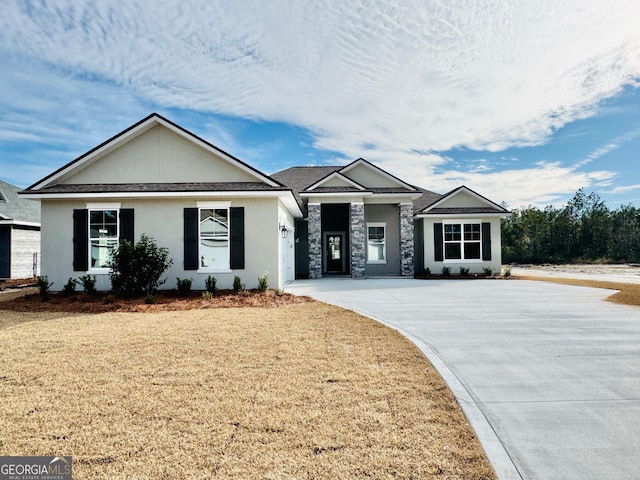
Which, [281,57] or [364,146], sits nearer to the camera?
[281,57]

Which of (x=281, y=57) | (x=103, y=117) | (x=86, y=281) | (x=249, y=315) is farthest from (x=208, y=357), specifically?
(x=103, y=117)

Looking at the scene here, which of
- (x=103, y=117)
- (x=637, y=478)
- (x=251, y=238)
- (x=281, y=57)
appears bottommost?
(x=637, y=478)

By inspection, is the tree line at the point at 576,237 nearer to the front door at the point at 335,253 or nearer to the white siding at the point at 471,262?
the white siding at the point at 471,262

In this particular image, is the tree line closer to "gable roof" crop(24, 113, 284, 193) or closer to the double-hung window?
"gable roof" crop(24, 113, 284, 193)

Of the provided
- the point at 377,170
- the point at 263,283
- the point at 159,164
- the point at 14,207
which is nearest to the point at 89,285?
the point at 159,164

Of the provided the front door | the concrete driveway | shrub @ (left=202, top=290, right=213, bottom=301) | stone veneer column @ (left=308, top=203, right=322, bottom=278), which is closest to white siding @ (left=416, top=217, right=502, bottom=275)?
the front door

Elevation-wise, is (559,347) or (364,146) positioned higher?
(364,146)

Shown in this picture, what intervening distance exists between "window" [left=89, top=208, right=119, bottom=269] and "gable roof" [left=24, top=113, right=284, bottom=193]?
5.91 ft

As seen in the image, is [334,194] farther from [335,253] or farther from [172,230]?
[172,230]

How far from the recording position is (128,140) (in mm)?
13039

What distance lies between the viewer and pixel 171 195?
12.3 meters

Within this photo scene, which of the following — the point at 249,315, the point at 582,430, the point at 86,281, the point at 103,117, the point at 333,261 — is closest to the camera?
the point at 582,430

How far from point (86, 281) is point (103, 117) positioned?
7.42m

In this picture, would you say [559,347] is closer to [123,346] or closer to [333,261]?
[123,346]
